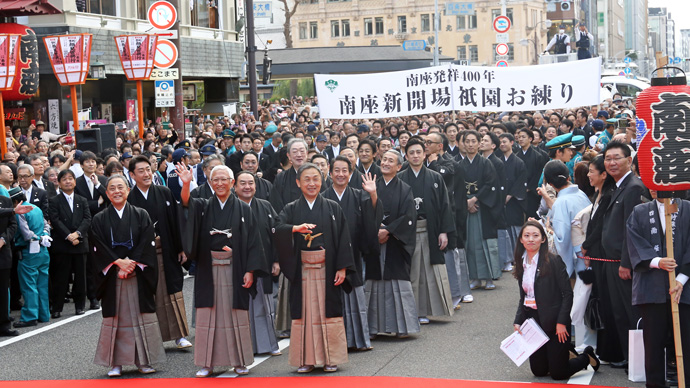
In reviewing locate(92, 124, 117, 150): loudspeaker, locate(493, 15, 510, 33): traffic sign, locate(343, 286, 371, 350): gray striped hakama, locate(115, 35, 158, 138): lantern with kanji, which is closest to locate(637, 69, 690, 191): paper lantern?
locate(343, 286, 371, 350): gray striped hakama

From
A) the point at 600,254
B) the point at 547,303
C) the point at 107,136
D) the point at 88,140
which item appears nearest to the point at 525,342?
the point at 547,303

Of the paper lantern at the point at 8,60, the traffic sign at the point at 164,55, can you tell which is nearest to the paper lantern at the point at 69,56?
the paper lantern at the point at 8,60

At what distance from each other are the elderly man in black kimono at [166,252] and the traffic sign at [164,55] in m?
10.1

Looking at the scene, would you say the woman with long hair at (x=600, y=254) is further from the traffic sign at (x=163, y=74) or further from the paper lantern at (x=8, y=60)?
the traffic sign at (x=163, y=74)

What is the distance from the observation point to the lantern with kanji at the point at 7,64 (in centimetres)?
1364

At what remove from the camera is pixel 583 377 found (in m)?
6.89

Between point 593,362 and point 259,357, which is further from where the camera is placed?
point 259,357

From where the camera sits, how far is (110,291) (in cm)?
745

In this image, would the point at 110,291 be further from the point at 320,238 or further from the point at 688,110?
the point at 688,110

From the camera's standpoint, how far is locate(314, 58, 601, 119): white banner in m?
14.5

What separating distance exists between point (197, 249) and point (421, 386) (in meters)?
2.11

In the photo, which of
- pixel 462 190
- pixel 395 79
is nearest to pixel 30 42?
pixel 395 79

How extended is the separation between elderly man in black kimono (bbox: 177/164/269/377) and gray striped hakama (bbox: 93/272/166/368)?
461mm

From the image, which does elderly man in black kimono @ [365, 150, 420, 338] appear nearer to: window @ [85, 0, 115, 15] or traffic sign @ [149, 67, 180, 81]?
traffic sign @ [149, 67, 180, 81]
